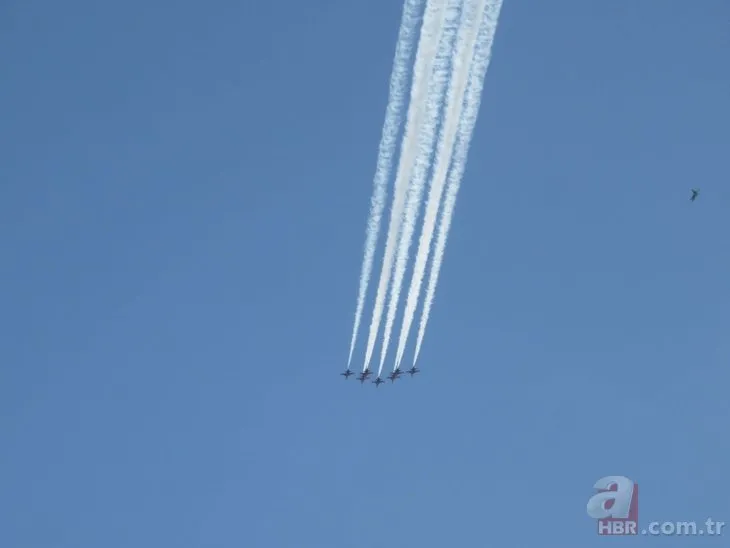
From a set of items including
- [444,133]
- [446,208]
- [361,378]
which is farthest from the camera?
[361,378]

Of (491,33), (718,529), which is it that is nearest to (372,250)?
(491,33)

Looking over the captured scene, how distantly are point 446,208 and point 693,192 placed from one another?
1667 centimetres

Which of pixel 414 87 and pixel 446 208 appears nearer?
pixel 414 87

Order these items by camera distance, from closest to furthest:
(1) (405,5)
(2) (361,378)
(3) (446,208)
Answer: (1) (405,5), (3) (446,208), (2) (361,378)

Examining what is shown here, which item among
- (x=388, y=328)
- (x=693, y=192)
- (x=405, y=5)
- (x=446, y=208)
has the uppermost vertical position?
(x=693, y=192)

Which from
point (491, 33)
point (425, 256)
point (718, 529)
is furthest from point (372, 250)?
point (718, 529)

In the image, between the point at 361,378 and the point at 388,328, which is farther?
the point at 361,378

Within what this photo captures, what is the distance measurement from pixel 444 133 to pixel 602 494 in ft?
76.6

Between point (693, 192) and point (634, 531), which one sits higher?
point (693, 192)

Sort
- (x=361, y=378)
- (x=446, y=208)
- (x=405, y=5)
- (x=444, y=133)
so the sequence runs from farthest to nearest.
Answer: (x=361, y=378), (x=446, y=208), (x=444, y=133), (x=405, y=5)

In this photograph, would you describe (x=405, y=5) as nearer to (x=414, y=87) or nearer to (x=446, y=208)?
(x=414, y=87)

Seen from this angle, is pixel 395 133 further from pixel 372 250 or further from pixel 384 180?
pixel 372 250

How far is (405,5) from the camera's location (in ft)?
120

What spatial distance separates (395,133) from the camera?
40.4 m
